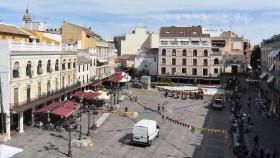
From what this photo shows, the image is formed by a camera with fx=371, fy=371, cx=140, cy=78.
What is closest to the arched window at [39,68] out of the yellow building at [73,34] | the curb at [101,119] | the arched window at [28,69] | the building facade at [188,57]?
the arched window at [28,69]

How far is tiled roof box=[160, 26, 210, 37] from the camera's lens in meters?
87.0

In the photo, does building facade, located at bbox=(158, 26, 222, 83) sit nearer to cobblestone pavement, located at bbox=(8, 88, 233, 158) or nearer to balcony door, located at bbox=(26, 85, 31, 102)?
cobblestone pavement, located at bbox=(8, 88, 233, 158)

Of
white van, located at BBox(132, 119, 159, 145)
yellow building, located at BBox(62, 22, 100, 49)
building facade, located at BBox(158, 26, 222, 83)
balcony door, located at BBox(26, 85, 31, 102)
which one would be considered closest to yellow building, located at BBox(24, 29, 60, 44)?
yellow building, located at BBox(62, 22, 100, 49)

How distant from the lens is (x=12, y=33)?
4834 cm

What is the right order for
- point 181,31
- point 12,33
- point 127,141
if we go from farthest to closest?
point 181,31 < point 12,33 < point 127,141

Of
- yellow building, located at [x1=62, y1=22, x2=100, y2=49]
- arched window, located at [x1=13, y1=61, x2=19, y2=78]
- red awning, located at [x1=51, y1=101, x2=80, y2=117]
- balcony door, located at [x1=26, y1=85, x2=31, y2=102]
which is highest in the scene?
yellow building, located at [x1=62, y1=22, x2=100, y2=49]

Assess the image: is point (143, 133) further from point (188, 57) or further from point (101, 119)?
point (188, 57)

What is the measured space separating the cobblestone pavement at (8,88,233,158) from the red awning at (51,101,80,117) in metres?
2.47

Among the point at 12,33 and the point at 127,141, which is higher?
the point at 12,33

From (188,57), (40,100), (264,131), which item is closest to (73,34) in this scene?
(188,57)

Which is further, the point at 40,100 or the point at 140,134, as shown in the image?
the point at 40,100

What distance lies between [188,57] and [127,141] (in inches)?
1965

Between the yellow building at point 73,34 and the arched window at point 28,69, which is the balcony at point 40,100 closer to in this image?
the arched window at point 28,69

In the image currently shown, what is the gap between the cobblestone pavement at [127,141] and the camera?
114ft
